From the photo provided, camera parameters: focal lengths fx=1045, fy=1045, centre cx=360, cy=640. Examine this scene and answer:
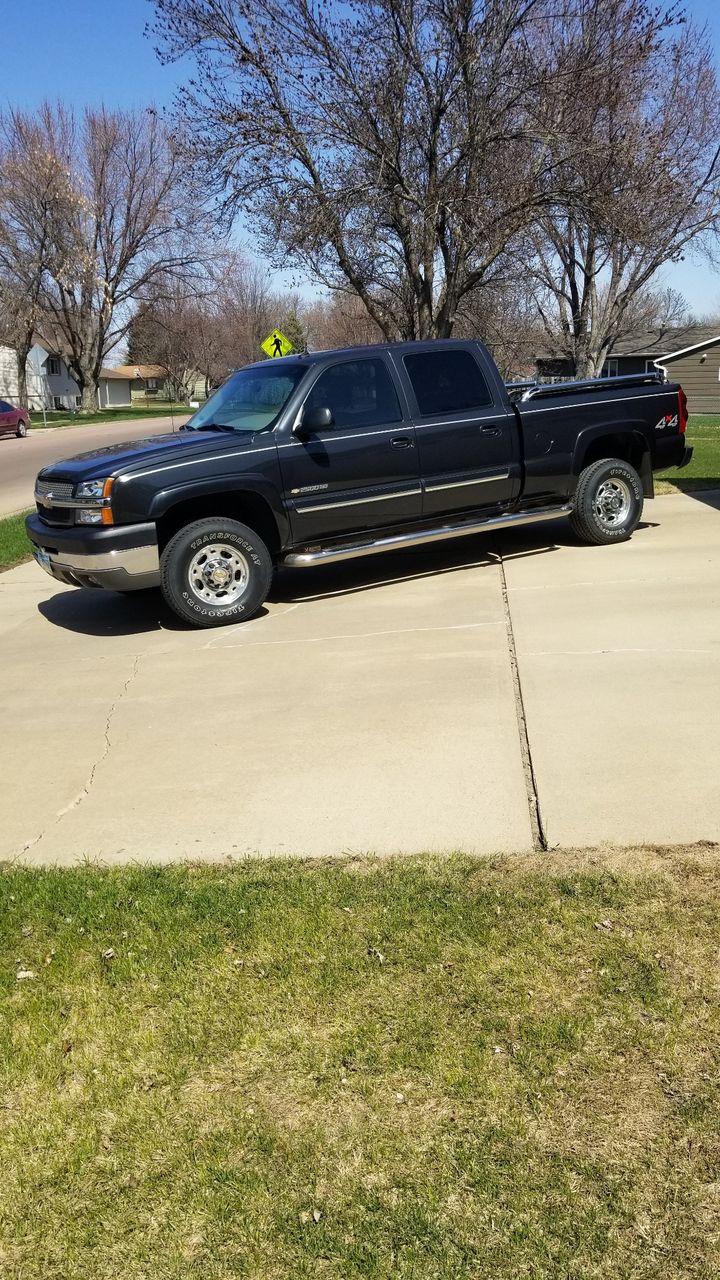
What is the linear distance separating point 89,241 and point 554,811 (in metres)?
54.8

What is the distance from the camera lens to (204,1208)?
2.41 metres

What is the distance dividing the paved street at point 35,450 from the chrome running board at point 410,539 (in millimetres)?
9867

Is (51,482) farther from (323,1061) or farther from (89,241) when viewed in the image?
(89,241)

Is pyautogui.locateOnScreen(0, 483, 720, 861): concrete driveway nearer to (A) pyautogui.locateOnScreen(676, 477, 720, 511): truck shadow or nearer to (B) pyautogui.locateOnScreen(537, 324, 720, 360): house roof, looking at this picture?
(A) pyautogui.locateOnScreen(676, 477, 720, 511): truck shadow

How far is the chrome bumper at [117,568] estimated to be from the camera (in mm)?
7301

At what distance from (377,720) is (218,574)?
8.57 ft

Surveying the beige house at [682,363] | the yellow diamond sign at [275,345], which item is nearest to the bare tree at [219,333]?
the beige house at [682,363]

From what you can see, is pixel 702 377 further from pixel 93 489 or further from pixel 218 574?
pixel 93 489

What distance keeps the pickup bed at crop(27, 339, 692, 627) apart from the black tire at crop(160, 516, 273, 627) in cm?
1

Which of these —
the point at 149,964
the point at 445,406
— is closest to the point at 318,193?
the point at 445,406

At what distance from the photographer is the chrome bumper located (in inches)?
287

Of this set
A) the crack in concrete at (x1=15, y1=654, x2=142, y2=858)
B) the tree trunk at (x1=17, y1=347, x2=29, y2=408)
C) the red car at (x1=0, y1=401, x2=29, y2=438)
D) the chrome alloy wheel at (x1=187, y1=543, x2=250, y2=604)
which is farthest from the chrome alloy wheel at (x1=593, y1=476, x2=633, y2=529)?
the tree trunk at (x1=17, y1=347, x2=29, y2=408)

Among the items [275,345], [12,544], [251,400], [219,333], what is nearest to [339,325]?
[219,333]

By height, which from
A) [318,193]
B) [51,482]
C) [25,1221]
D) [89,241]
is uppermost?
[89,241]
